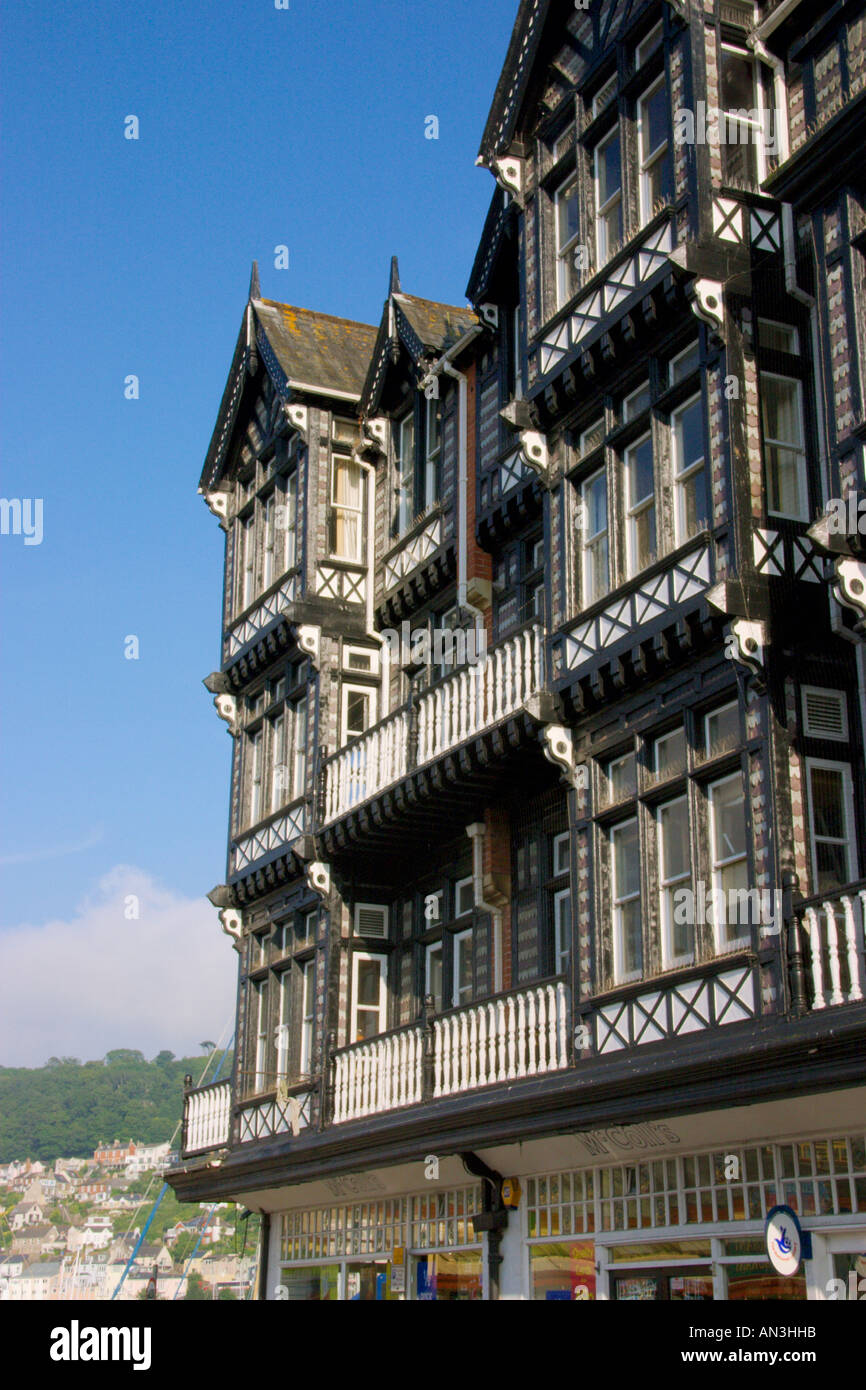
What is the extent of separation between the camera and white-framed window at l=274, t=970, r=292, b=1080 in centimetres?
2692

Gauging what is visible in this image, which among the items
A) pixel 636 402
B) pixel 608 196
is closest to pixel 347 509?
pixel 608 196

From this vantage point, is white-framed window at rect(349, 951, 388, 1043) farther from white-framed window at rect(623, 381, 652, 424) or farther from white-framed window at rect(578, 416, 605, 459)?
white-framed window at rect(623, 381, 652, 424)

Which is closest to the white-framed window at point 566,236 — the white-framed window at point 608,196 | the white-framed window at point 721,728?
the white-framed window at point 608,196

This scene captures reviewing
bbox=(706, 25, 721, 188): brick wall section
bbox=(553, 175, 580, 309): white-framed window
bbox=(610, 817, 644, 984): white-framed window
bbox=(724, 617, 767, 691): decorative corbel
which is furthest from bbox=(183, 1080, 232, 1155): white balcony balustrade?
bbox=(706, 25, 721, 188): brick wall section

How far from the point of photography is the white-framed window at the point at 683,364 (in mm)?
18094

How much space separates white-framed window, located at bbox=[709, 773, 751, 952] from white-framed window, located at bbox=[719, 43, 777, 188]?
7070mm

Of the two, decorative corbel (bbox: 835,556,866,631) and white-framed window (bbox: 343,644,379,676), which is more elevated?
white-framed window (bbox: 343,644,379,676)

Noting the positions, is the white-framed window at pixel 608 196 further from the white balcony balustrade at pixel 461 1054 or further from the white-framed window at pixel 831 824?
the white balcony balustrade at pixel 461 1054

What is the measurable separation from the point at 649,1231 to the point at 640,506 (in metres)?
8.19

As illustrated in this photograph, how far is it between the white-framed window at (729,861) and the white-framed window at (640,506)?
320 centimetres

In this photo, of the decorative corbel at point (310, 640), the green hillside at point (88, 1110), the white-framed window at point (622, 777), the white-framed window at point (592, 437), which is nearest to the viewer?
the white-framed window at point (622, 777)

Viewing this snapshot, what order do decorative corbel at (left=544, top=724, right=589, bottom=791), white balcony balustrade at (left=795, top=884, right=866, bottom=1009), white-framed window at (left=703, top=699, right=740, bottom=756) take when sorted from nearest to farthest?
white balcony balustrade at (left=795, top=884, right=866, bottom=1009) → white-framed window at (left=703, top=699, right=740, bottom=756) → decorative corbel at (left=544, top=724, right=589, bottom=791)
